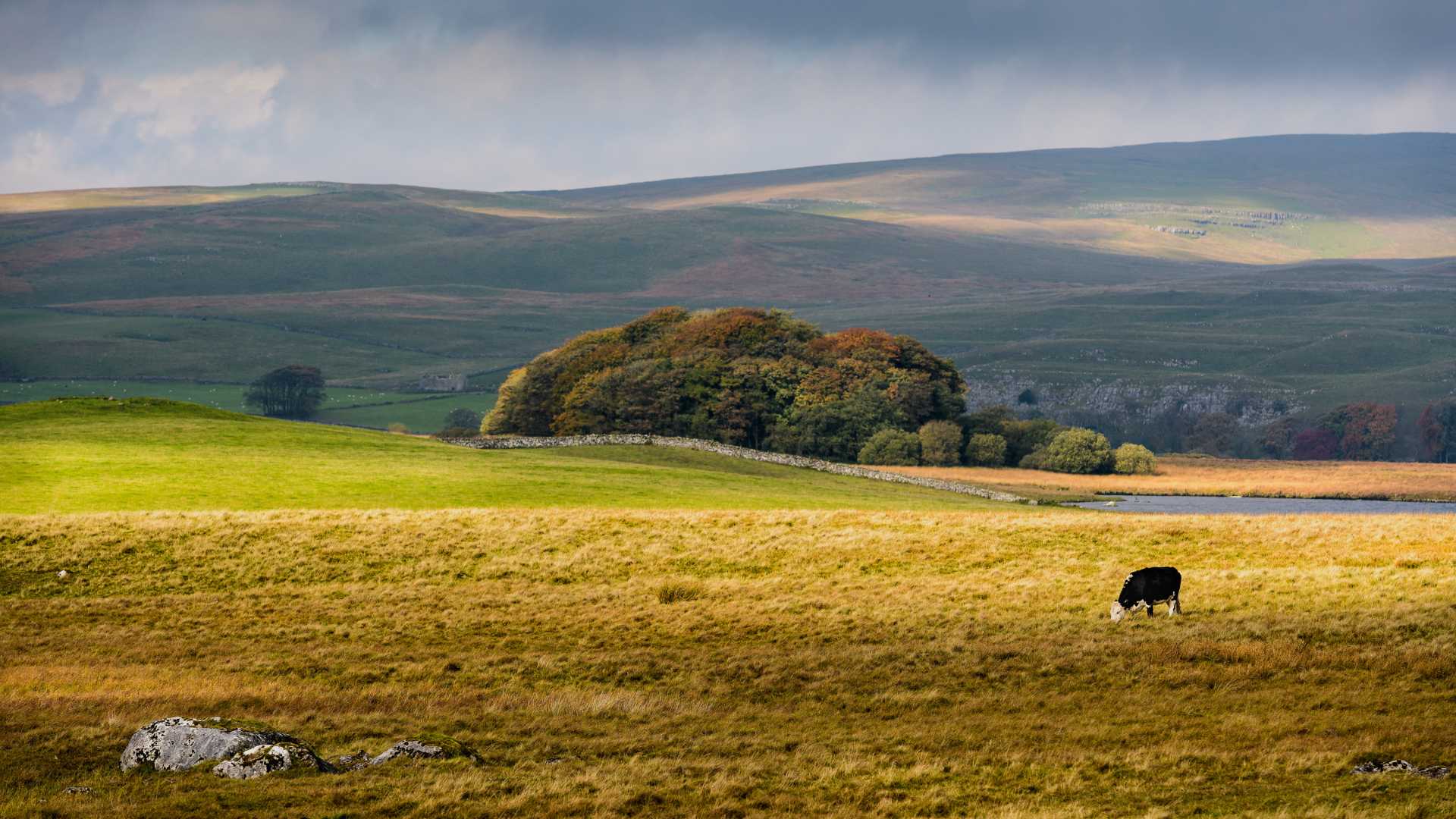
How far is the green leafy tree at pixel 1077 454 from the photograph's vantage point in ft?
282

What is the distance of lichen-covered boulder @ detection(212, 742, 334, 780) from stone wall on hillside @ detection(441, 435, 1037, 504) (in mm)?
54199

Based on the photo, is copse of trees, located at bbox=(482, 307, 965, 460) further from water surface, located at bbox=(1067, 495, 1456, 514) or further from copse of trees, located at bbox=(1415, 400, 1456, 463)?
copse of trees, located at bbox=(1415, 400, 1456, 463)

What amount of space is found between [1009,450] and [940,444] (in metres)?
7.10

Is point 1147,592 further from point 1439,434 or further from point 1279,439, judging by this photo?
point 1439,434

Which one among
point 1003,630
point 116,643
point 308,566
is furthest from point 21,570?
point 1003,630

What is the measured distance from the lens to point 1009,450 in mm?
93188

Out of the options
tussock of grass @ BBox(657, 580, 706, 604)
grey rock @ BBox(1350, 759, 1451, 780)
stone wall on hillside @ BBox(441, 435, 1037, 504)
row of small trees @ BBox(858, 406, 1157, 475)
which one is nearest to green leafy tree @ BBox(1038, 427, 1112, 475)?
row of small trees @ BBox(858, 406, 1157, 475)

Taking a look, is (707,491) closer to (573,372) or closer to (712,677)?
(712,677)

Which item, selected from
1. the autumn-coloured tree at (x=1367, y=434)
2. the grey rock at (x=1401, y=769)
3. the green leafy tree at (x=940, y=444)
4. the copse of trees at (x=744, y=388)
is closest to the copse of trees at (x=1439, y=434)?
the autumn-coloured tree at (x=1367, y=434)

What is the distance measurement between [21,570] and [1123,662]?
25508 mm

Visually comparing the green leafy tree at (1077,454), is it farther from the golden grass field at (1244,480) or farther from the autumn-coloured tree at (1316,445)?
the autumn-coloured tree at (1316,445)

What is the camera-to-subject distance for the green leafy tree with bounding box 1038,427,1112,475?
282 feet

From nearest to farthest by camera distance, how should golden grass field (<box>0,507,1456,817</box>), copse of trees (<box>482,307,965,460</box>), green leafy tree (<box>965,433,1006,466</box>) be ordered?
golden grass field (<box>0,507,1456,817</box>), green leafy tree (<box>965,433,1006,466</box>), copse of trees (<box>482,307,965,460</box>)

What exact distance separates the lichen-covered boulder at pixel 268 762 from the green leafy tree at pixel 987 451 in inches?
3025
